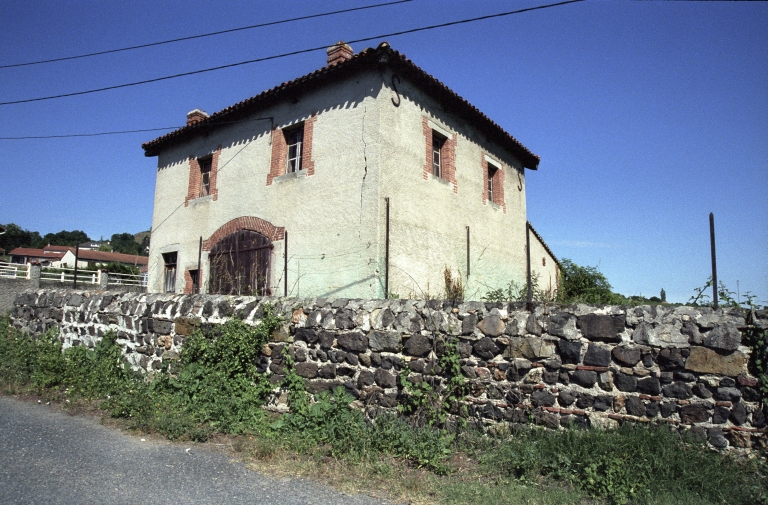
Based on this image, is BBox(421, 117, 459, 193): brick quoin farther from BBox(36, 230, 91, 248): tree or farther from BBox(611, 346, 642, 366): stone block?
BBox(36, 230, 91, 248): tree

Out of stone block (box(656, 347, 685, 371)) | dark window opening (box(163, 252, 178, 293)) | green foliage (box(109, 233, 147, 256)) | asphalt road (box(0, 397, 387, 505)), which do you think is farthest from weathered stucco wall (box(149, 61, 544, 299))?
green foliage (box(109, 233, 147, 256))

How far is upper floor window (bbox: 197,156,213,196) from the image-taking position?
13.9 metres

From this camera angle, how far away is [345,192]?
10.2 m

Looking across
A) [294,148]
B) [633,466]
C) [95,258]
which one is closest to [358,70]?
[294,148]

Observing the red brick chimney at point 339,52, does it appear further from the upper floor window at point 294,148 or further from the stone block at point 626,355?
the stone block at point 626,355

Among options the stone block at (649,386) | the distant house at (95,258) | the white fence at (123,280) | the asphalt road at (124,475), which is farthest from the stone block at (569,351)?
the distant house at (95,258)

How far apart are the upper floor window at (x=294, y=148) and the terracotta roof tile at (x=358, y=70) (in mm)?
876

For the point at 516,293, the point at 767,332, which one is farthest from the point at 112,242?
the point at 767,332

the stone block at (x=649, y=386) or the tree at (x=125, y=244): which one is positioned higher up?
the tree at (x=125, y=244)

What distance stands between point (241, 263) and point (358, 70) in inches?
213

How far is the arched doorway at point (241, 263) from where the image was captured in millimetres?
11477

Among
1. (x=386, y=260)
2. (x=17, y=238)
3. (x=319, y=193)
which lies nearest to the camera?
(x=386, y=260)

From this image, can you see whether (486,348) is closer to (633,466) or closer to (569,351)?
(569,351)

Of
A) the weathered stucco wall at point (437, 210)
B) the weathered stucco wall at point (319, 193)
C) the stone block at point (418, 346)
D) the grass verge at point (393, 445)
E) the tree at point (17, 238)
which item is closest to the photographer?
the grass verge at point (393, 445)
